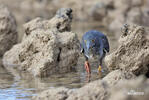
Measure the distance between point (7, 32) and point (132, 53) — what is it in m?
6.03

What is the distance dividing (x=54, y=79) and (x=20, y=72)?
5.18 ft

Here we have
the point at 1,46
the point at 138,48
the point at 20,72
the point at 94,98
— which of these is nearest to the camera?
the point at 94,98

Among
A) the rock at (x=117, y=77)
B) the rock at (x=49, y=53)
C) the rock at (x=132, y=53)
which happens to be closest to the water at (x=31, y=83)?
the rock at (x=49, y=53)

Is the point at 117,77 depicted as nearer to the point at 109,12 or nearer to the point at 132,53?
the point at 132,53

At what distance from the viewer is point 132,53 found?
8.16 m

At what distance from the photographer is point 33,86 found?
337 inches

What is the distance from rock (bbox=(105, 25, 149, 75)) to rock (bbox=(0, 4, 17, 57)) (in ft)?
18.5

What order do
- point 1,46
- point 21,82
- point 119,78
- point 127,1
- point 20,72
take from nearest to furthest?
point 119,78 < point 21,82 < point 20,72 < point 1,46 < point 127,1

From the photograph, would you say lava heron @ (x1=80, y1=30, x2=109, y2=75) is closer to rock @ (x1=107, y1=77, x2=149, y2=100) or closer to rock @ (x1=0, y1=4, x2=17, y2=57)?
rock @ (x1=107, y1=77, x2=149, y2=100)

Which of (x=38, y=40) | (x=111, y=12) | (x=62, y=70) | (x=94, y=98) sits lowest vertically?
(x=94, y=98)

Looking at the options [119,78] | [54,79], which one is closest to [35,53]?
[54,79]

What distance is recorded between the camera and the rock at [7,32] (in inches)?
511

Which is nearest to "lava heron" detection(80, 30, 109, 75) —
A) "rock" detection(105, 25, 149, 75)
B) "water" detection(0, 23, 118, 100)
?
"water" detection(0, 23, 118, 100)

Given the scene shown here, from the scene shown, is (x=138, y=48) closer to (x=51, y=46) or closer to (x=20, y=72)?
(x=51, y=46)
